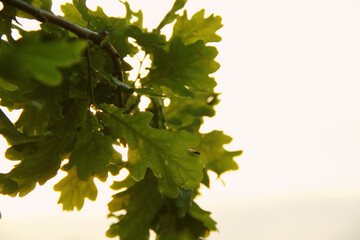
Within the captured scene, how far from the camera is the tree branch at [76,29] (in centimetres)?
98

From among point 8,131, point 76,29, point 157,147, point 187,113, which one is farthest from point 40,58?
point 187,113

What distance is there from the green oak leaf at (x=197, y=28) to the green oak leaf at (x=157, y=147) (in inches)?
18.7

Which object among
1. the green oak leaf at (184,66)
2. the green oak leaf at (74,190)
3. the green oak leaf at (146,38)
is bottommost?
the green oak leaf at (74,190)

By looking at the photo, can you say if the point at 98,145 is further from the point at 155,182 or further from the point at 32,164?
the point at 155,182

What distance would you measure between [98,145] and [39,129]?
202mm

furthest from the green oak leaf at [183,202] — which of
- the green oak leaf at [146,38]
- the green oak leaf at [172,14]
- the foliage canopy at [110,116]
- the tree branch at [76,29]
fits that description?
the green oak leaf at [172,14]

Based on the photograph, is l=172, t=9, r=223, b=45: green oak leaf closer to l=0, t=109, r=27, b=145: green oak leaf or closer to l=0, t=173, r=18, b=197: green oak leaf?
l=0, t=109, r=27, b=145: green oak leaf

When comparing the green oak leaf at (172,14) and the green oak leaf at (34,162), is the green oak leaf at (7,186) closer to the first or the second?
the green oak leaf at (34,162)

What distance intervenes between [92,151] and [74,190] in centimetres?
38

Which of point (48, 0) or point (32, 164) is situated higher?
point (48, 0)

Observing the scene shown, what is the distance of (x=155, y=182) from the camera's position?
5.25ft

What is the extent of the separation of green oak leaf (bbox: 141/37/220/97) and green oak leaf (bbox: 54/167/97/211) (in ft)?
1.77

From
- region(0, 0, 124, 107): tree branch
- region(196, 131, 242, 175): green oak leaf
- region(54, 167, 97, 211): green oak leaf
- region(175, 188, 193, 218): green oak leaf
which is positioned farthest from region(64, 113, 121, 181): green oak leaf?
region(196, 131, 242, 175): green oak leaf

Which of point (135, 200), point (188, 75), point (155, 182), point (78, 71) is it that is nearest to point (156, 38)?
point (188, 75)
